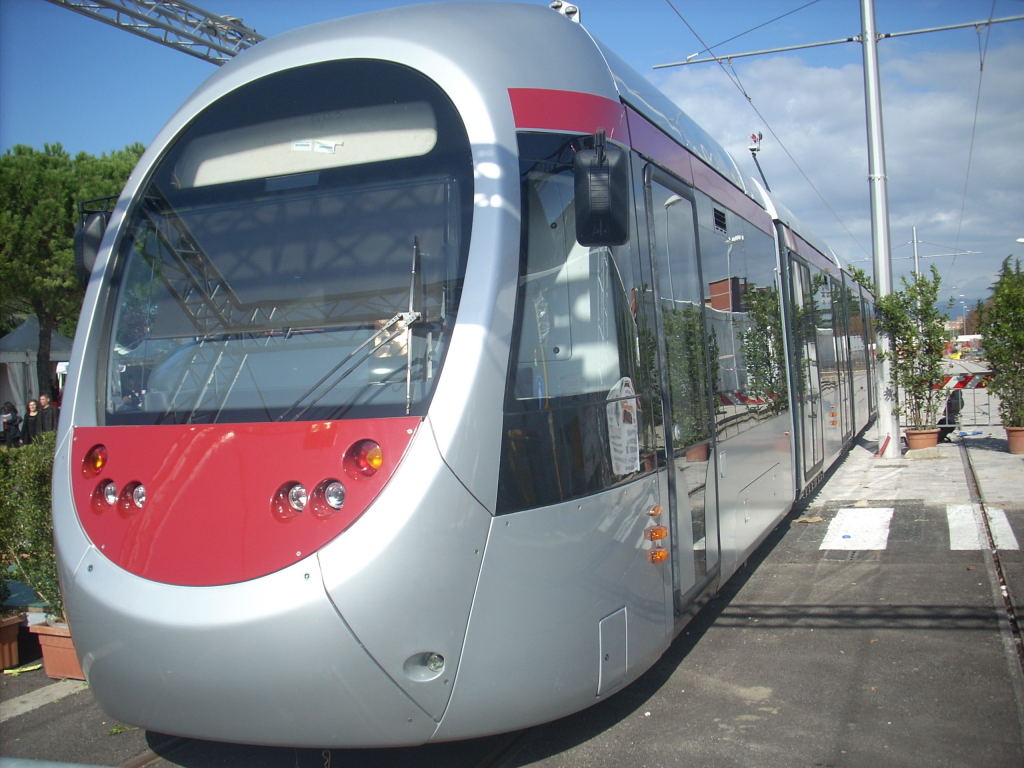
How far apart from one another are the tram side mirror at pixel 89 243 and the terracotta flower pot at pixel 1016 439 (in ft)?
46.6

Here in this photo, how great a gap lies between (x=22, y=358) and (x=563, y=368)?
28.0 metres

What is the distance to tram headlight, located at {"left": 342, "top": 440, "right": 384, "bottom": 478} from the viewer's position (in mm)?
3715

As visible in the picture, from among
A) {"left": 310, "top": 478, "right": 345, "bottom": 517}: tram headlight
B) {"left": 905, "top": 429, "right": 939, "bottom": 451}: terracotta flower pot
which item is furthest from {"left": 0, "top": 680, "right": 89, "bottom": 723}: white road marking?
{"left": 905, "top": 429, "right": 939, "bottom": 451}: terracotta flower pot

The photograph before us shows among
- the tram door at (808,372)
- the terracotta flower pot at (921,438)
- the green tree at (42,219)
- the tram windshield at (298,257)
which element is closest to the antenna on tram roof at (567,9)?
the tram windshield at (298,257)

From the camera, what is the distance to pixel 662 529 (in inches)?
193

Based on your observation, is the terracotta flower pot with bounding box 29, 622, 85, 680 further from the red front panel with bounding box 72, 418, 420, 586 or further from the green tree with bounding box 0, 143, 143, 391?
the green tree with bounding box 0, 143, 143, 391

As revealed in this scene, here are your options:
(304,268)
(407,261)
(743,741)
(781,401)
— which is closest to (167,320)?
(304,268)

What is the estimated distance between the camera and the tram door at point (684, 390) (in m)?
5.18

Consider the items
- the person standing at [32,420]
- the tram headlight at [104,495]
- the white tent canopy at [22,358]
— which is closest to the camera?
the tram headlight at [104,495]

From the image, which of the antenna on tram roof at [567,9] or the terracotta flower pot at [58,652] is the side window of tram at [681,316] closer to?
the antenna on tram roof at [567,9]

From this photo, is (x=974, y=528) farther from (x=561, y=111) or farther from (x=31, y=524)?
(x=31, y=524)

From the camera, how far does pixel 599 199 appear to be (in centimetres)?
409

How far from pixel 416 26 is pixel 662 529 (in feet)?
8.96

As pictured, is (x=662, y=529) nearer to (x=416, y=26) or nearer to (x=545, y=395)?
(x=545, y=395)
